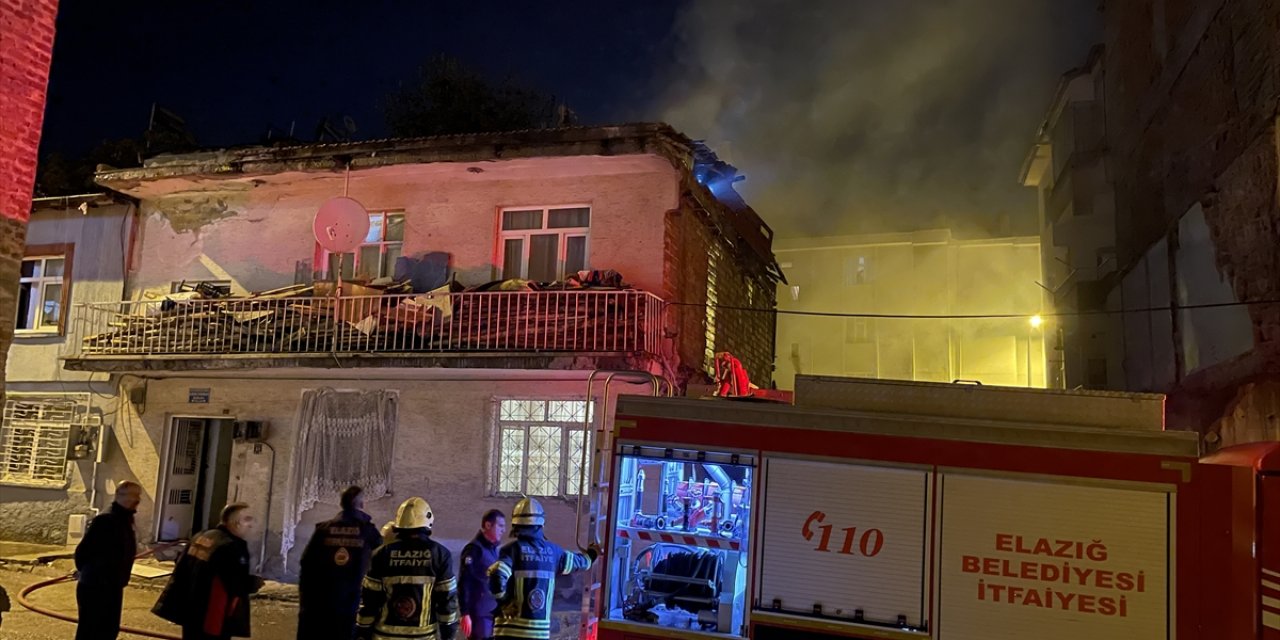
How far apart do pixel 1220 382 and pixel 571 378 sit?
8.96 m

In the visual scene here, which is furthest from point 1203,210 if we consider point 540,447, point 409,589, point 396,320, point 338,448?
point 338,448

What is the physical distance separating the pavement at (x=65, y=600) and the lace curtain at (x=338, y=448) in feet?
4.40

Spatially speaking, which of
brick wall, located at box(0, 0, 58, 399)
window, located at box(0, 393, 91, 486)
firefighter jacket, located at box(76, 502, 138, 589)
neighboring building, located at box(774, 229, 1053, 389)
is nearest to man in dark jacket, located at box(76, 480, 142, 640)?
firefighter jacket, located at box(76, 502, 138, 589)

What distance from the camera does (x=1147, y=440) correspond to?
491cm

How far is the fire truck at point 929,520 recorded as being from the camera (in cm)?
476

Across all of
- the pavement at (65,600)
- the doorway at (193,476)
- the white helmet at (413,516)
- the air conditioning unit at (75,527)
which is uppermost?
the white helmet at (413,516)

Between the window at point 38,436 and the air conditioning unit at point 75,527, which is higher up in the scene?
the window at point 38,436

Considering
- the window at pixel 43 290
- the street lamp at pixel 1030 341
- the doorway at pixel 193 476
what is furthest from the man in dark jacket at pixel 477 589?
the street lamp at pixel 1030 341

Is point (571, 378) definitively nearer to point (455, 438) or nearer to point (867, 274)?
point (455, 438)

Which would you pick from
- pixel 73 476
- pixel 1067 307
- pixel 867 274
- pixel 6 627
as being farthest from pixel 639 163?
pixel 867 274

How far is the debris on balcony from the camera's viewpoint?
11266 millimetres

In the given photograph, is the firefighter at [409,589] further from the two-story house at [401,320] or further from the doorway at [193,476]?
the doorway at [193,476]

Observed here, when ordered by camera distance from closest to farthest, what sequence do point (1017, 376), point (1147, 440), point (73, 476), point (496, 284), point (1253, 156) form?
point (1147, 440) < point (1253, 156) < point (496, 284) < point (73, 476) < point (1017, 376)

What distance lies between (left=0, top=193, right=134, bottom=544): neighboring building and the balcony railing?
152 centimetres
